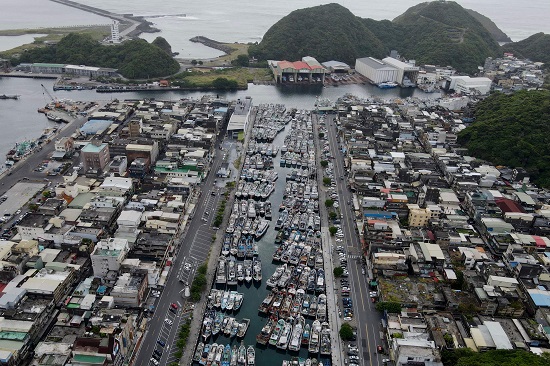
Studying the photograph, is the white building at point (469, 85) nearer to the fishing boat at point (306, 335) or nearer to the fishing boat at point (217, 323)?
the fishing boat at point (306, 335)

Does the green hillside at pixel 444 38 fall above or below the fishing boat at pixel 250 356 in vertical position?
above

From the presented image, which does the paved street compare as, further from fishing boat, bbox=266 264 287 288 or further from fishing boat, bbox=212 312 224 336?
fishing boat, bbox=212 312 224 336

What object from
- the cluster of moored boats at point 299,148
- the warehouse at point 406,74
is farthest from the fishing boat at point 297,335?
the warehouse at point 406,74

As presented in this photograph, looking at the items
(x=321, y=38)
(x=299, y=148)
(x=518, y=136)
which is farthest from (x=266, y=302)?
(x=321, y=38)

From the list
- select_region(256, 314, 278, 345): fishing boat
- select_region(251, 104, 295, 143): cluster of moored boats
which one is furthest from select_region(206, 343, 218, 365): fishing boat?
select_region(251, 104, 295, 143): cluster of moored boats

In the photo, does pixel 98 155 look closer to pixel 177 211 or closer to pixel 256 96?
pixel 177 211

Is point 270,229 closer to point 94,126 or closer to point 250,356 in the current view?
point 250,356

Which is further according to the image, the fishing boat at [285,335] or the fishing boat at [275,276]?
the fishing boat at [275,276]
